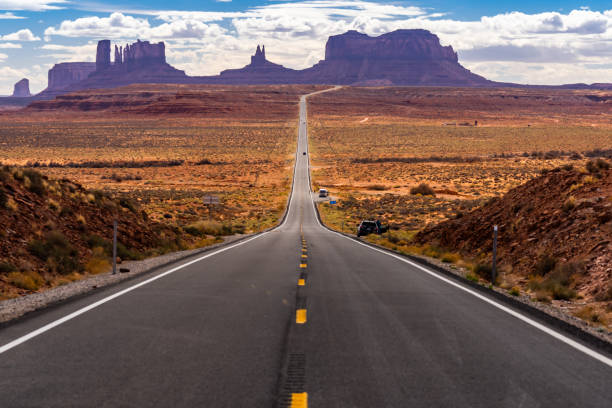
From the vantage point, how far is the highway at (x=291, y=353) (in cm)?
526

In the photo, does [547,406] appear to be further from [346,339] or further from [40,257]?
[40,257]

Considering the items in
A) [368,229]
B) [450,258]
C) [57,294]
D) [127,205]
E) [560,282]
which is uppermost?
[560,282]

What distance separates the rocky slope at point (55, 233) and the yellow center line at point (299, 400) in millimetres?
7160

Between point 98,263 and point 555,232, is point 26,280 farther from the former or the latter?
point 555,232

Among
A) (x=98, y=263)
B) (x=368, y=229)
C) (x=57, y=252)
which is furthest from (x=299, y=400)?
(x=368, y=229)

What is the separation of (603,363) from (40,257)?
450 inches

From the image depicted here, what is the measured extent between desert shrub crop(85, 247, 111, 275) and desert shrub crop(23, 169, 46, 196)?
10.5ft

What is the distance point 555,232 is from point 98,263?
10996 millimetres

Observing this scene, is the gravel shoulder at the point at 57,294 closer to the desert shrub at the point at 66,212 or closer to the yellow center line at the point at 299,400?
the desert shrub at the point at 66,212

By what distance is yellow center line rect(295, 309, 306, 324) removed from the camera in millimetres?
8375

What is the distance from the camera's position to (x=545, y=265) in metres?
12.7

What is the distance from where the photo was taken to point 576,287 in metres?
11.0

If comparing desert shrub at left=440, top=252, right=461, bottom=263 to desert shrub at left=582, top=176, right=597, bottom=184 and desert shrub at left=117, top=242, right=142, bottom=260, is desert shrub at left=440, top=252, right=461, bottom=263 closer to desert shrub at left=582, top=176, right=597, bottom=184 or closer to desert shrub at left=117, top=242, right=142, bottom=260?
desert shrub at left=582, top=176, right=597, bottom=184

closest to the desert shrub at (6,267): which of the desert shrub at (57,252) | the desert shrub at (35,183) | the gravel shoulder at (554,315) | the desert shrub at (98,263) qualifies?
the desert shrub at (57,252)
